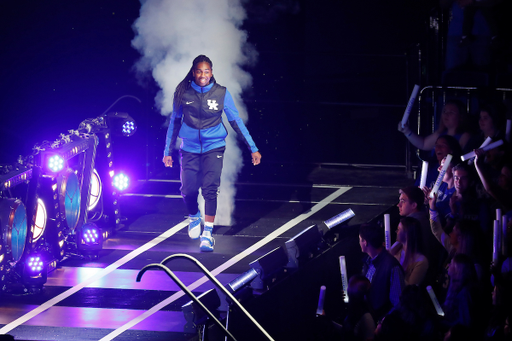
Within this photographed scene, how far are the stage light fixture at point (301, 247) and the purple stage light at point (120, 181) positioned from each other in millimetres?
2973

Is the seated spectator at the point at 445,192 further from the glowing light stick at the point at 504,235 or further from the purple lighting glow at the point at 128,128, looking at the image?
the purple lighting glow at the point at 128,128

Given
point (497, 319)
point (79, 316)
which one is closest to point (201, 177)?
point (79, 316)

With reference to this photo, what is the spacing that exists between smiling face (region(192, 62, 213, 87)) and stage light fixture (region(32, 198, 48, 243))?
212cm

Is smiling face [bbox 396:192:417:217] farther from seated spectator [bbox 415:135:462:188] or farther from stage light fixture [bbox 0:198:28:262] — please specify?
stage light fixture [bbox 0:198:28:262]

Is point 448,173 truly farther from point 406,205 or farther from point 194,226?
point 194,226

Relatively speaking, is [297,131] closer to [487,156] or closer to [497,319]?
[487,156]

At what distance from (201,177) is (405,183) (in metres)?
3.38

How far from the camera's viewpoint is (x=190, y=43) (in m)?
9.61

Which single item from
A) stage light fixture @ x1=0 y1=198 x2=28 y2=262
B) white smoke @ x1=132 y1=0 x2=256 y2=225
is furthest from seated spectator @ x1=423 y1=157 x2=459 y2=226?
stage light fixture @ x1=0 y1=198 x2=28 y2=262

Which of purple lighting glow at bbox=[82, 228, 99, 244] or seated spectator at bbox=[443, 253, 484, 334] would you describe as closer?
seated spectator at bbox=[443, 253, 484, 334]

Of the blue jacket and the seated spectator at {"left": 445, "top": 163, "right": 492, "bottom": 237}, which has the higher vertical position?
the blue jacket

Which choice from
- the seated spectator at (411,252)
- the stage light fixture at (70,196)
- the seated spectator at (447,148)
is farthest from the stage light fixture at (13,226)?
the seated spectator at (447,148)

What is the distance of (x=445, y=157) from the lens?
22.5 feet

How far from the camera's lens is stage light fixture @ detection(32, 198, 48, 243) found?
6.72 meters
